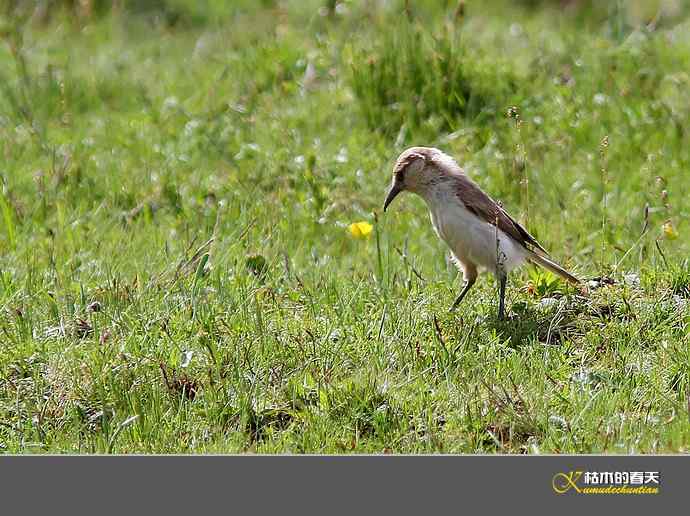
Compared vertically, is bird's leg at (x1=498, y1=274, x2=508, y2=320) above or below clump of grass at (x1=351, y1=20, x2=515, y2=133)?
below

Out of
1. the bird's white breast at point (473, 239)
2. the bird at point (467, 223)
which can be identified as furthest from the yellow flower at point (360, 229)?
the bird's white breast at point (473, 239)

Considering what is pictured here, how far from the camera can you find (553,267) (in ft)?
23.8

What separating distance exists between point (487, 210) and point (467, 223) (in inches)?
5.9

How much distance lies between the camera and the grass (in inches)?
238

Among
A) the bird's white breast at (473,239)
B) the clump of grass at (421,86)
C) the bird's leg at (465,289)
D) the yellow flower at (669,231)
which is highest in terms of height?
the clump of grass at (421,86)

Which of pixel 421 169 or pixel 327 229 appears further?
pixel 327 229

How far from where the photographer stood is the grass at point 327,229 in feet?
19.8

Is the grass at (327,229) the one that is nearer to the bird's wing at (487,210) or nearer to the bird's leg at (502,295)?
the bird's leg at (502,295)

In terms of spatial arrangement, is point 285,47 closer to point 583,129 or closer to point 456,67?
point 456,67

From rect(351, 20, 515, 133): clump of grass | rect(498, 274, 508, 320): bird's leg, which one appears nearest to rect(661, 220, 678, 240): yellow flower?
rect(498, 274, 508, 320): bird's leg

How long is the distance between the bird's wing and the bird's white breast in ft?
0.09

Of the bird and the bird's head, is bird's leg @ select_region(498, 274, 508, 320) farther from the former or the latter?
the bird's head
